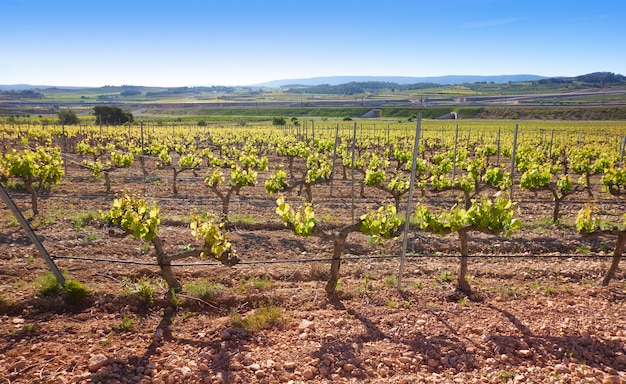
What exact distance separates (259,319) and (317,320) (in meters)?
0.93

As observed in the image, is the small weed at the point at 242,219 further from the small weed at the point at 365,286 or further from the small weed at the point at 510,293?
the small weed at the point at 510,293

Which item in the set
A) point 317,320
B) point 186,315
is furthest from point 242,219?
point 317,320

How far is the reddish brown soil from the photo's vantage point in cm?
542

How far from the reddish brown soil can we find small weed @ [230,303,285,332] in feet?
0.27

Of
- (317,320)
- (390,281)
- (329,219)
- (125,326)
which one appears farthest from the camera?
(329,219)

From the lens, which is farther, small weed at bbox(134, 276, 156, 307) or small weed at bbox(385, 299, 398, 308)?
small weed at bbox(385, 299, 398, 308)

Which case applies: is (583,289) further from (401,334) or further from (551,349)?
(401,334)

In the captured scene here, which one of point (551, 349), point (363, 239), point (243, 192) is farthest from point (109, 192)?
point (551, 349)

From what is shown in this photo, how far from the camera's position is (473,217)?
299 inches

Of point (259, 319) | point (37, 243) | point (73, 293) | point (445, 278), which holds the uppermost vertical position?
point (37, 243)

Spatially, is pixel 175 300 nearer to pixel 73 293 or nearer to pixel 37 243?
pixel 73 293

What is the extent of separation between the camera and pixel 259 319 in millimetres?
6559

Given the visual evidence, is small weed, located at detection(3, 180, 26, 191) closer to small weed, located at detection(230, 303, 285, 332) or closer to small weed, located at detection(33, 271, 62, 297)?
small weed, located at detection(33, 271, 62, 297)

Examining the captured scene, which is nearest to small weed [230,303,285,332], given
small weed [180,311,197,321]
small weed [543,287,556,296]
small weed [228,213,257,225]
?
small weed [180,311,197,321]
